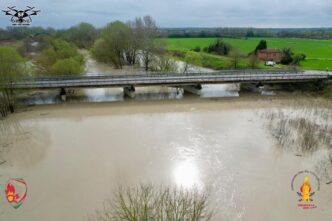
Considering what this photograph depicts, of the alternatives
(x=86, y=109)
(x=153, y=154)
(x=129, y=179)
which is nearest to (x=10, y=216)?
(x=129, y=179)

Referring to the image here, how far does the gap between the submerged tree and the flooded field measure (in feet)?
4.66

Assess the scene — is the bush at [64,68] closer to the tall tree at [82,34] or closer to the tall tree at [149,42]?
the tall tree at [149,42]

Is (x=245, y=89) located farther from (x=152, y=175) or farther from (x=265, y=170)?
(x=152, y=175)

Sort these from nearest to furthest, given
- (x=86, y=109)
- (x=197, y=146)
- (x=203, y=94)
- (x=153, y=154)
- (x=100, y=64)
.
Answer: (x=153, y=154) → (x=197, y=146) → (x=86, y=109) → (x=203, y=94) → (x=100, y=64)

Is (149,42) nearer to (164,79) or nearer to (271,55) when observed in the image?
(164,79)

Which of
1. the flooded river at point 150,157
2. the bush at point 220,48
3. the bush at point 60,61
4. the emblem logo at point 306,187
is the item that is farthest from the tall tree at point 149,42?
the emblem logo at point 306,187

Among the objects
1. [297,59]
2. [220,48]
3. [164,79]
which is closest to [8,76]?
[164,79]

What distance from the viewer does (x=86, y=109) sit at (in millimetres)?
25016

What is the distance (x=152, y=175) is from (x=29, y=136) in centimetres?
1081

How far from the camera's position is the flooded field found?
37.7 ft

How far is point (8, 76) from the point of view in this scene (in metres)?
22.0

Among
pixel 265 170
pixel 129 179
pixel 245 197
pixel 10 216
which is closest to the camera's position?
pixel 10 216

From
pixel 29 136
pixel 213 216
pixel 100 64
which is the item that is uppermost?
pixel 100 64

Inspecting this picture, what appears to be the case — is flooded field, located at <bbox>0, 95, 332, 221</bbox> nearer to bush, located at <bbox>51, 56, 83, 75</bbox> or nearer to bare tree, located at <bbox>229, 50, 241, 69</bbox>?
bush, located at <bbox>51, 56, 83, 75</bbox>
